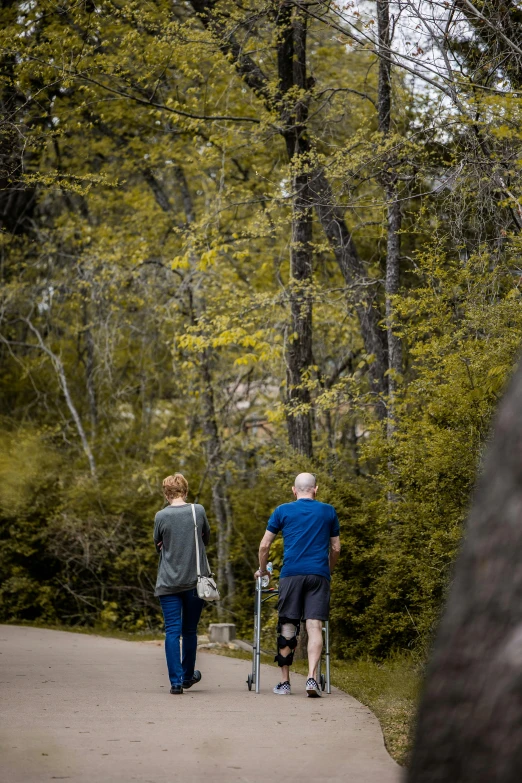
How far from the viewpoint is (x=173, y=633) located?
8.93 metres

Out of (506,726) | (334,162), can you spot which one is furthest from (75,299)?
(506,726)

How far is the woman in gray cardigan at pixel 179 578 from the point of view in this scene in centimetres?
893

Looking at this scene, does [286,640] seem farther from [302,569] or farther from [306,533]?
[306,533]

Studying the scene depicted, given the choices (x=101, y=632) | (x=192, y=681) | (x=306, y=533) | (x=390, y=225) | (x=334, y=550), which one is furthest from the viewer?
(x=101, y=632)

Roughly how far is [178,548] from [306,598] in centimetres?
122

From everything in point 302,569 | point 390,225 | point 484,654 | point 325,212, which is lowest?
point 302,569

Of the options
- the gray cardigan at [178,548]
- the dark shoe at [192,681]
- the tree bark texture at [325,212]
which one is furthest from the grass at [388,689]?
the tree bark texture at [325,212]

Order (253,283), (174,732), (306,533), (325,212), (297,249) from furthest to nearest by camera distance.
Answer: (253,283) → (325,212) → (297,249) → (306,533) → (174,732)

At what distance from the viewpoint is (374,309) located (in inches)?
679

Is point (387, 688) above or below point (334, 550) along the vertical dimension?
below

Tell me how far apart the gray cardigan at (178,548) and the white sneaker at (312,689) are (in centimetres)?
133

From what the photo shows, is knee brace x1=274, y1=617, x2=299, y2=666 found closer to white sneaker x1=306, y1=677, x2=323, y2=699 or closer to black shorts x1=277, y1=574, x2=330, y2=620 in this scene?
black shorts x1=277, y1=574, x2=330, y2=620

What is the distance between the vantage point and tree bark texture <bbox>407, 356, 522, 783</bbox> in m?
2.74

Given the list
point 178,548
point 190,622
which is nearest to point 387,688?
point 190,622
